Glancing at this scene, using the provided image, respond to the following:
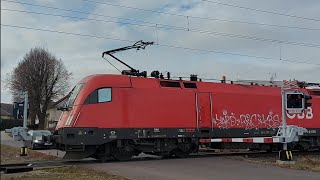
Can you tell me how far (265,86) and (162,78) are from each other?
6.57m

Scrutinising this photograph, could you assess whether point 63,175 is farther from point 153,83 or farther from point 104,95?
point 153,83

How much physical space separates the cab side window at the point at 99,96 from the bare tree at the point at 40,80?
35.2 m

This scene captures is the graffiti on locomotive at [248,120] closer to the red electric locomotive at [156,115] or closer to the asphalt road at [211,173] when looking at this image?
the red electric locomotive at [156,115]

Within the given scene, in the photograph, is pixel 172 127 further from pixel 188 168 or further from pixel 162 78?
pixel 188 168

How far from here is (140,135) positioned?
702 inches

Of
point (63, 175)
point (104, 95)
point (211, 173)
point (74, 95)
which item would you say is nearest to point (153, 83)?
point (104, 95)

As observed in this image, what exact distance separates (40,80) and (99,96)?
43.2 m

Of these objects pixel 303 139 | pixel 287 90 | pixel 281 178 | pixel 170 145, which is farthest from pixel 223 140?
pixel 281 178

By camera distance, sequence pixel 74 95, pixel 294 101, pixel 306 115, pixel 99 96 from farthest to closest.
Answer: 1. pixel 306 115
2. pixel 74 95
3. pixel 99 96
4. pixel 294 101

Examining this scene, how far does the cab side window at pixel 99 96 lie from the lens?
56.0ft

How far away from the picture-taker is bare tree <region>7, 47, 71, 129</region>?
53.1 meters

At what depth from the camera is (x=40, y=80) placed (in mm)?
58094

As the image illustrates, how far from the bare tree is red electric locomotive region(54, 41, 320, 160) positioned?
114 ft

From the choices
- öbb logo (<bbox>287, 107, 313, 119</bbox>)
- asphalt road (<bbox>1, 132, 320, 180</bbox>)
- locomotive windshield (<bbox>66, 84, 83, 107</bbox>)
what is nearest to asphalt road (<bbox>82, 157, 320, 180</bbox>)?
asphalt road (<bbox>1, 132, 320, 180</bbox>)
